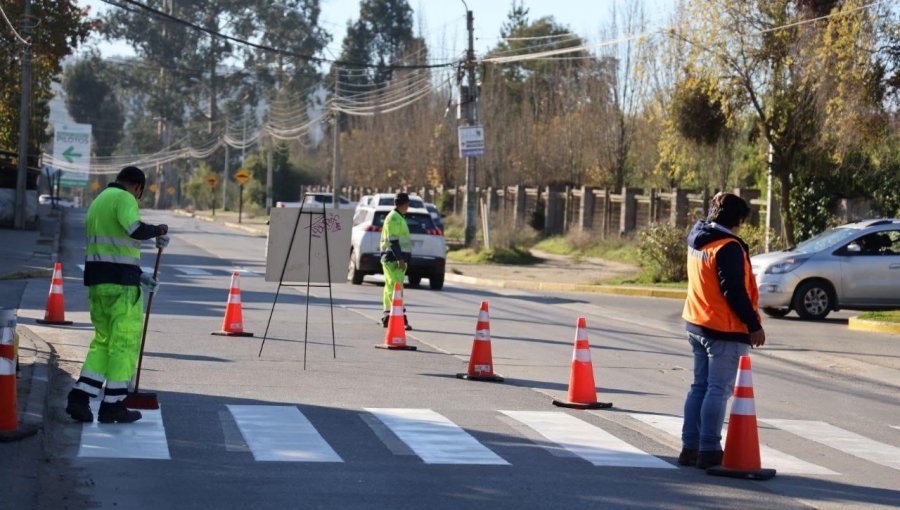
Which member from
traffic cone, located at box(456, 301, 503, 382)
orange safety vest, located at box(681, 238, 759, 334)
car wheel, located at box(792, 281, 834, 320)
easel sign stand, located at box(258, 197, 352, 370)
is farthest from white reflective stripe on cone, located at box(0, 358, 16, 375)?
car wheel, located at box(792, 281, 834, 320)

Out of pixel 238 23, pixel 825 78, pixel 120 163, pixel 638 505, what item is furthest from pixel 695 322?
pixel 120 163

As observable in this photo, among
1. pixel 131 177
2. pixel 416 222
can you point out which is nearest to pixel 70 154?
pixel 416 222

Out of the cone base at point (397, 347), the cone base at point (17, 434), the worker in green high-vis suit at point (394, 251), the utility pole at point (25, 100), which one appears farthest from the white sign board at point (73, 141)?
the cone base at point (17, 434)

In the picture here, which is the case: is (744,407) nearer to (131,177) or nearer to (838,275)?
(131,177)

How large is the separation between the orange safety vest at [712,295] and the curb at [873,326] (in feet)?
41.8

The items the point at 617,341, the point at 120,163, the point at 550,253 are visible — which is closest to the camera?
the point at 617,341

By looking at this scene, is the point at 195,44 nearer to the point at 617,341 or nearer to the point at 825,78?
the point at 825,78

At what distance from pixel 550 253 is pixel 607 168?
7.21m

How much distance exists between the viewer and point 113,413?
9.69 metres

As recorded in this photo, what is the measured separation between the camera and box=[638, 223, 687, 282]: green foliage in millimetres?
30609

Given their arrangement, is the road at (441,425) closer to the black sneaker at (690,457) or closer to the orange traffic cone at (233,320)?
the black sneaker at (690,457)

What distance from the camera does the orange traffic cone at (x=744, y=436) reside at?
8625 millimetres

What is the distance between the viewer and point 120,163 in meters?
130

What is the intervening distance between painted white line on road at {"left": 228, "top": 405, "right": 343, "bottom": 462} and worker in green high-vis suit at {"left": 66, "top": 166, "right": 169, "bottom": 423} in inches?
39.0
